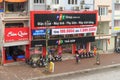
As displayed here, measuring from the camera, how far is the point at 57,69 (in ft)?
128

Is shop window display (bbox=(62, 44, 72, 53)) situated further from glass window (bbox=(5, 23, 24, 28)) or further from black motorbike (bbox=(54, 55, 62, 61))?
glass window (bbox=(5, 23, 24, 28))

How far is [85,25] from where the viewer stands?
153 ft

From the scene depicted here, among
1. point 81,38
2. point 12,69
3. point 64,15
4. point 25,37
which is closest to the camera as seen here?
point 12,69

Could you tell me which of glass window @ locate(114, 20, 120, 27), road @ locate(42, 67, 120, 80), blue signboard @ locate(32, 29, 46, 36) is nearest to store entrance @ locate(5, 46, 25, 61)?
blue signboard @ locate(32, 29, 46, 36)

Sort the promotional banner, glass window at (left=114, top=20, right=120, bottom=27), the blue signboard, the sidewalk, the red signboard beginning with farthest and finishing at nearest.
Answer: glass window at (left=114, top=20, right=120, bottom=27)
the promotional banner
the blue signboard
the red signboard
the sidewalk

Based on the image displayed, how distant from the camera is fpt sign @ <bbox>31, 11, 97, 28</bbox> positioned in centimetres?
4097

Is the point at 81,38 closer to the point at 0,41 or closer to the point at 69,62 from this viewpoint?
the point at 69,62

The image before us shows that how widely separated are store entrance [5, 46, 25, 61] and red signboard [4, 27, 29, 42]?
251 cm

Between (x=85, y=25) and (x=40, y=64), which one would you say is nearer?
(x=40, y=64)

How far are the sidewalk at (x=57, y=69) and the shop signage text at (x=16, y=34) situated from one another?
386 centimetres

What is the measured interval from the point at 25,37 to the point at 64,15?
291 inches

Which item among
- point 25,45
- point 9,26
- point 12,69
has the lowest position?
point 12,69

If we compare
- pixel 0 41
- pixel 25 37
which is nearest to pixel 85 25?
pixel 25 37

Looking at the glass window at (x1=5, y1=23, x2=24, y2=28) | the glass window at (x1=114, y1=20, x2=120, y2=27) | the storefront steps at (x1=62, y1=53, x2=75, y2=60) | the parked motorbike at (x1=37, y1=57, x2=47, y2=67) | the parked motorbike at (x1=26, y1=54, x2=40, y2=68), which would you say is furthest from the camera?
the glass window at (x1=114, y1=20, x2=120, y2=27)
